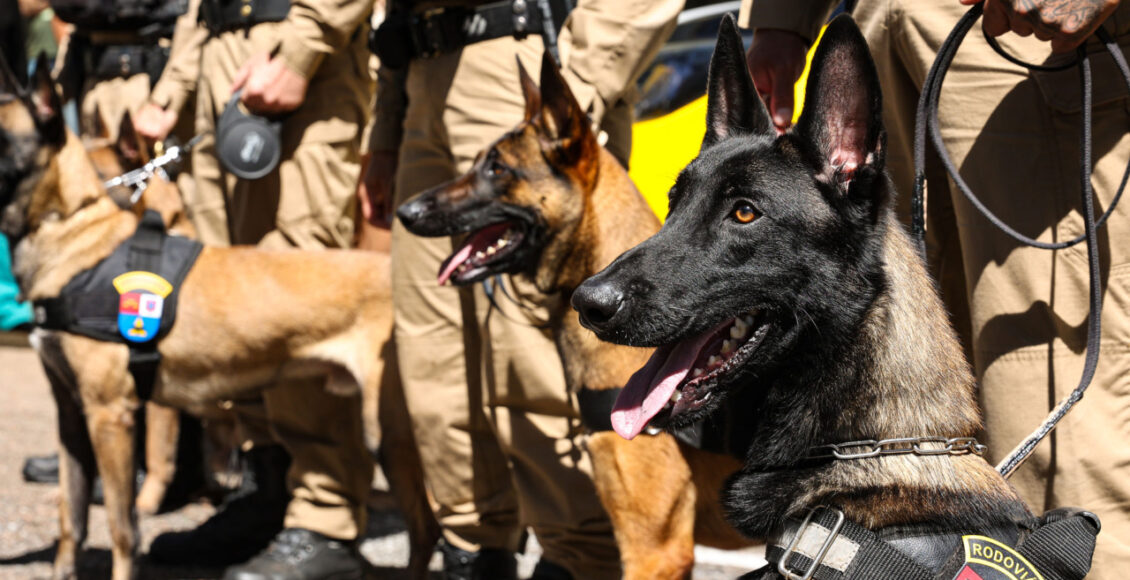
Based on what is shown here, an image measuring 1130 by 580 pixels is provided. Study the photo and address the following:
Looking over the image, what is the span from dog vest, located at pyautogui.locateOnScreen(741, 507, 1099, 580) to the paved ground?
256cm

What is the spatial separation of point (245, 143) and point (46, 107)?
2.72ft

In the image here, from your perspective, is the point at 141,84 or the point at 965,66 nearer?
the point at 965,66

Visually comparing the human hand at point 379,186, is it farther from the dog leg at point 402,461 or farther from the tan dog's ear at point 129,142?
the tan dog's ear at point 129,142

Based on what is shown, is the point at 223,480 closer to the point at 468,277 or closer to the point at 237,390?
the point at 237,390

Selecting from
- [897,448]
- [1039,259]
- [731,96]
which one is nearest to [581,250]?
[731,96]

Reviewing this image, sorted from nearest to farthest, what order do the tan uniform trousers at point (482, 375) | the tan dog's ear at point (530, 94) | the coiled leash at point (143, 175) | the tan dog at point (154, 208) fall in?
the tan dog's ear at point (530, 94) < the tan uniform trousers at point (482, 375) < the coiled leash at point (143, 175) < the tan dog at point (154, 208)

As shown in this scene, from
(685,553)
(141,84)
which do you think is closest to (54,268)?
(141,84)

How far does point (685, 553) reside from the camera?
109 inches

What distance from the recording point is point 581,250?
117 inches

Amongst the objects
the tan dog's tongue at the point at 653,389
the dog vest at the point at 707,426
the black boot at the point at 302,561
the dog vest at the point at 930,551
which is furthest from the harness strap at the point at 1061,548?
the black boot at the point at 302,561

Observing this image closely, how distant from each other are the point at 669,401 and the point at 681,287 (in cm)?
20

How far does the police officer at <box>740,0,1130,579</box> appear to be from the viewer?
189 centimetres

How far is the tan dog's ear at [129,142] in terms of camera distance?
4.47 meters

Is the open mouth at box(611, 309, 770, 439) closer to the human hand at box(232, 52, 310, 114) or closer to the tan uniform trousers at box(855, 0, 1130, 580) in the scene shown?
the tan uniform trousers at box(855, 0, 1130, 580)
